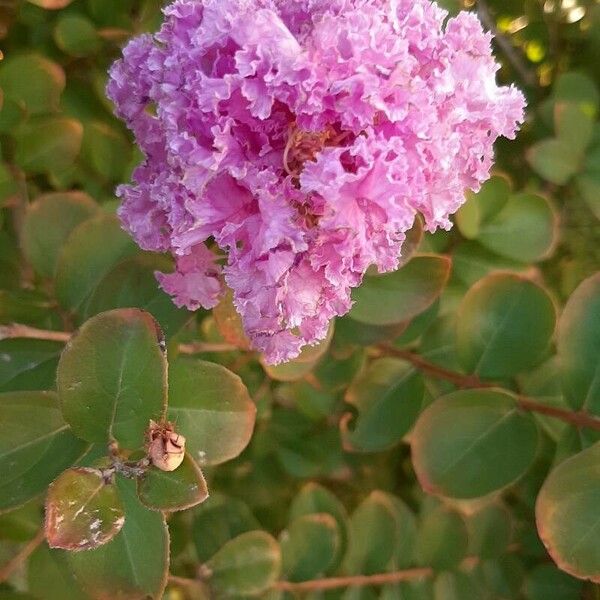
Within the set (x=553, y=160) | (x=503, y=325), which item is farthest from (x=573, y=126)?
(x=503, y=325)

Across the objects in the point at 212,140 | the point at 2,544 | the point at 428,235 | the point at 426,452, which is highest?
the point at 212,140

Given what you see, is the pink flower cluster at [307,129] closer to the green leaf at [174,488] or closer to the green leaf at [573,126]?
the green leaf at [174,488]

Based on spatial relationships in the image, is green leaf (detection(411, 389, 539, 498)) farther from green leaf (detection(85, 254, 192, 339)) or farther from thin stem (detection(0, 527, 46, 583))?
thin stem (detection(0, 527, 46, 583))

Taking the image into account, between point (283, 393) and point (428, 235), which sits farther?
point (283, 393)

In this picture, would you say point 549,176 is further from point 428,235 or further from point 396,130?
point 396,130

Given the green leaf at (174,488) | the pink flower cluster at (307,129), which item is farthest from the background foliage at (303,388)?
the pink flower cluster at (307,129)

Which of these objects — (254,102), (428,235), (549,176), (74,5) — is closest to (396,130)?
(254,102)

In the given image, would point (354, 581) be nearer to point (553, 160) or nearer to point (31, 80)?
point (553, 160)
